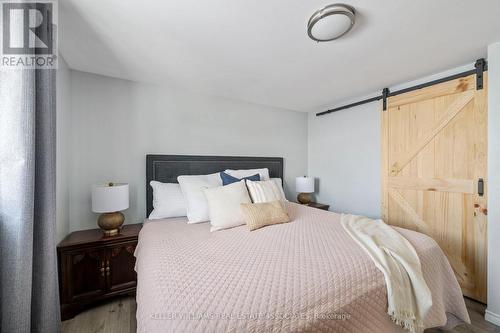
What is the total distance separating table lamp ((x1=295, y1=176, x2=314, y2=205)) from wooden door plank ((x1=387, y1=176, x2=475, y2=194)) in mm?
1023

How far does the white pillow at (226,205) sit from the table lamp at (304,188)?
4.78 feet

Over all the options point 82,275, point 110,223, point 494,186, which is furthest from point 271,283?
point 494,186

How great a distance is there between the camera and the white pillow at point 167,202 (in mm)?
2173

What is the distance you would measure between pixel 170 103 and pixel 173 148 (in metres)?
0.56

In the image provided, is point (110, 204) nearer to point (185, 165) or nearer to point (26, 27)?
point (185, 165)

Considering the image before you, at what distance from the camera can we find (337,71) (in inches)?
84.8

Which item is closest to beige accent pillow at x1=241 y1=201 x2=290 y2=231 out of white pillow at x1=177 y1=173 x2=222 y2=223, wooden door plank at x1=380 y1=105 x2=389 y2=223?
white pillow at x1=177 y1=173 x2=222 y2=223

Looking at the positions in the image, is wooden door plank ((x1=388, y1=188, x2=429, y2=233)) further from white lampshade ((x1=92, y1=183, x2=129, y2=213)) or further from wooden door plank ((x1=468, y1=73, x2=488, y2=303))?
white lampshade ((x1=92, y1=183, x2=129, y2=213))

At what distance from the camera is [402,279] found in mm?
1150

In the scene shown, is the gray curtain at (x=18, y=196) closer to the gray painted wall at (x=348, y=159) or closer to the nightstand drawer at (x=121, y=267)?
the nightstand drawer at (x=121, y=267)

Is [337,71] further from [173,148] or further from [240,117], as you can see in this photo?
[173,148]

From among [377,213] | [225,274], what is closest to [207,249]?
[225,274]

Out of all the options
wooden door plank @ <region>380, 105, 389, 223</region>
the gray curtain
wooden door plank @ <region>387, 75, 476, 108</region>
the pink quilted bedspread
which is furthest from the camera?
wooden door plank @ <region>380, 105, 389, 223</region>

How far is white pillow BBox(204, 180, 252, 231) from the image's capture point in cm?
180
